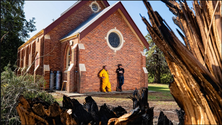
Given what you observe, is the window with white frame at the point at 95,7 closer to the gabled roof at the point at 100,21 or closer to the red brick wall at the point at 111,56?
the gabled roof at the point at 100,21

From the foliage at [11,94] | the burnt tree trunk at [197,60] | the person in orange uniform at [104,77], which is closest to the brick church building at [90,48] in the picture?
the person in orange uniform at [104,77]

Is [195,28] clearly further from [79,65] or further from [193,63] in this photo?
[79,65]

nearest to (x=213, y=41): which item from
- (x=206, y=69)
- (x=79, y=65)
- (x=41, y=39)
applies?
(x=206, y=69)

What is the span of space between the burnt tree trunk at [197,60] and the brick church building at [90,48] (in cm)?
1117

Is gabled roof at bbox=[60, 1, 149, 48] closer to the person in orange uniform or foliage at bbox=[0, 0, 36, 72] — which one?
the person in orange uniform

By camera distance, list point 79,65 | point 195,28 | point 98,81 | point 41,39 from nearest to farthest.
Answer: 1. point 195,28
2. point 79,65
3. point 98,81
4. point 41,39

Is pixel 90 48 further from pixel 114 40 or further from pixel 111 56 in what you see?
pixel 114 40

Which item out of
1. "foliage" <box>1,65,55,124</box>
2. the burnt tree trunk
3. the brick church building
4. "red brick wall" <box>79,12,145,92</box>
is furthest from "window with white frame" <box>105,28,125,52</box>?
the burnt tree trunk

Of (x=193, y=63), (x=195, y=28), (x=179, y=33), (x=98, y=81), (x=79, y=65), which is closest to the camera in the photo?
(x=193, y=63)

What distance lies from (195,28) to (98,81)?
12.2 meters

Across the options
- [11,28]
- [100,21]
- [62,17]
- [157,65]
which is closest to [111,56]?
[100,21]

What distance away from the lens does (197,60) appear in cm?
117

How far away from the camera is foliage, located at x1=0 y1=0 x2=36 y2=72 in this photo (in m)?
21.4

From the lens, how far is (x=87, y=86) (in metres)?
12.5
